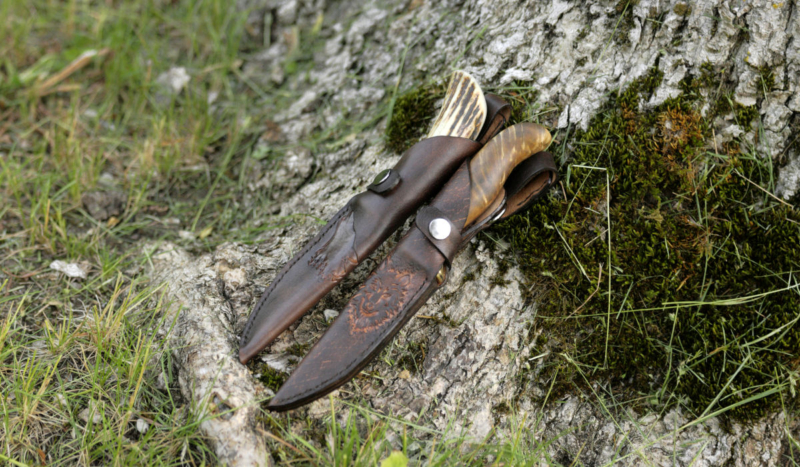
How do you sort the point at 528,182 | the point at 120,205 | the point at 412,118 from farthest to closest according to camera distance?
the point at 120,205
the point at 412,118
the point at 528,182

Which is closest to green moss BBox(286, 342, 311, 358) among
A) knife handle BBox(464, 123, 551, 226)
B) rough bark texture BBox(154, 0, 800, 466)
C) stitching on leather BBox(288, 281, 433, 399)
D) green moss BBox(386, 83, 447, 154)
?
rough bark texture BBox(154, 0, 800, 466)

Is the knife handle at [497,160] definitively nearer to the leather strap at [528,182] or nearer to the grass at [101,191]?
the leather strap at [528,182]

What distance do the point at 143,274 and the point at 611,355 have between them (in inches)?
98.3

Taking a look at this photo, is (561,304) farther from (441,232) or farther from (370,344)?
(370,344)

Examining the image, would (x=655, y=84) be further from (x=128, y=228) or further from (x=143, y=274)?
(x=128, y=228)

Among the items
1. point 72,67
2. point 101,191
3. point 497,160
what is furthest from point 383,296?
point 72,67

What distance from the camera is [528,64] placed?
3076 mm

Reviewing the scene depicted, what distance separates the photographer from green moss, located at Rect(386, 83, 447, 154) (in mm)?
3209

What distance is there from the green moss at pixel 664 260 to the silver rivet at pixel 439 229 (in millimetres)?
453

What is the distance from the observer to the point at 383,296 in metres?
2.39

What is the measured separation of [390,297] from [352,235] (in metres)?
0.36

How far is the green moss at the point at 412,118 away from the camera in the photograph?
321 cm

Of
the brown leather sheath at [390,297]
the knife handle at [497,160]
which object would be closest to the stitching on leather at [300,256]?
the brown leather sheath at [390,297]

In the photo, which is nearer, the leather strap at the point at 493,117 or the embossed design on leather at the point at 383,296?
the embossed design on leather at the point at 383,296
